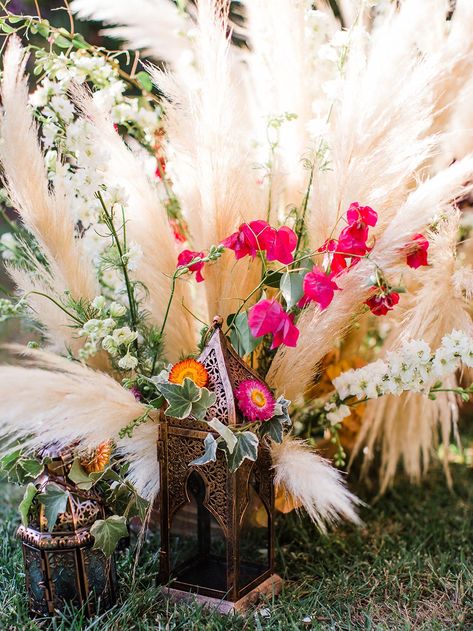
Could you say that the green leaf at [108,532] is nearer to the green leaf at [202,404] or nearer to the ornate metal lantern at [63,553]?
the ornate metal lantern at [63,553]

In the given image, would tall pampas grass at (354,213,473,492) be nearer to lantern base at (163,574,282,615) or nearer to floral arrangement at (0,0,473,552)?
floral arrangement at (0,0,473,552)

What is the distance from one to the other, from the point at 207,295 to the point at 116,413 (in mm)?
230

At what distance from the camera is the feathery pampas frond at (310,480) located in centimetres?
90

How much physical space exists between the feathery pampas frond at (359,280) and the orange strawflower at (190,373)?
0.13 metres

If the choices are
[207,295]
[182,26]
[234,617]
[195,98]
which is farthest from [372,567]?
[182,26]

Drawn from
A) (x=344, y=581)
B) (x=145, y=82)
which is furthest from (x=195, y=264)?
(x=344, y=581)

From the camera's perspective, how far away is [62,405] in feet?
2.85

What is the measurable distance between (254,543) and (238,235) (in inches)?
24.3

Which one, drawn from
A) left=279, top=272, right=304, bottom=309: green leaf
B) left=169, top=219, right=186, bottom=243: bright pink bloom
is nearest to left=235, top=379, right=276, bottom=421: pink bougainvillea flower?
left=279, top=272, right=304, bottom=309: green leaf

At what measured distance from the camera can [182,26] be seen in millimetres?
1207

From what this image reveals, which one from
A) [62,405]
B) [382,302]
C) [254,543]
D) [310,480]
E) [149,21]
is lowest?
[254,543]

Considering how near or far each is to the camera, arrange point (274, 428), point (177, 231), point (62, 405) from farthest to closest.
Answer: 1. point (177, 231)
2. point (274, 428)
3. point (62, 405)

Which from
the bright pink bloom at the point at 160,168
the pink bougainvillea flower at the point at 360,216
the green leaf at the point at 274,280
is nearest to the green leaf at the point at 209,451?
the green leaf at the point at 274,280

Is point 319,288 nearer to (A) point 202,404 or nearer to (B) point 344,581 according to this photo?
(A) point 202,404
